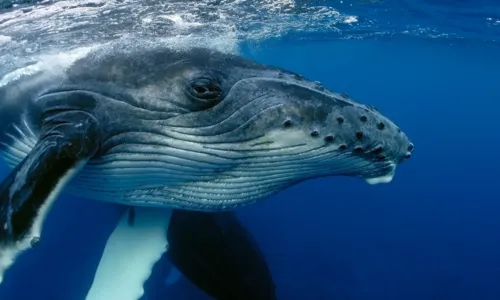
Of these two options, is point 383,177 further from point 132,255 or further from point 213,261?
point 132,255

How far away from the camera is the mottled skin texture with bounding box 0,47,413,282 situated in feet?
13.9

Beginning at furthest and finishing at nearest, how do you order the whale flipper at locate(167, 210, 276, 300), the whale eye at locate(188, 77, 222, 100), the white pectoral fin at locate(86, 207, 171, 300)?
the whale flipper at locate(167, 210, 276, 300), the white pectoral fin at locate(86, 207, 171, 300), the whale eye at locate(188, 77, 222, 100)

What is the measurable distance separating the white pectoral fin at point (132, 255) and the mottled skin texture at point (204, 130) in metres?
2.20

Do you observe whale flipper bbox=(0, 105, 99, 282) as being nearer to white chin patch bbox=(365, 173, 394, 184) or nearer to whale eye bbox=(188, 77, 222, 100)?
whale eye bbox=(188, 77, 222, 100)

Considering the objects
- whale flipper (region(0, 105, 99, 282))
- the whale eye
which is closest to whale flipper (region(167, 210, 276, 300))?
the whale eye

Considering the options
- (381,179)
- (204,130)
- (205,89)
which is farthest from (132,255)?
(381,179)

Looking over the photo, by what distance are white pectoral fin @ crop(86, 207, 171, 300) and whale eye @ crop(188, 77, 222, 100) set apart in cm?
316

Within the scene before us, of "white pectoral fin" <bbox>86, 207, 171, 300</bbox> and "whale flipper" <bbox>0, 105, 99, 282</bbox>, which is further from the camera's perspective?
"white pectoral fin" <bbox>86, 207, 171, 300</bbox>

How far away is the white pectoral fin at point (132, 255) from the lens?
6941mm

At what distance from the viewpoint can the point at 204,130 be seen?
4.39 m

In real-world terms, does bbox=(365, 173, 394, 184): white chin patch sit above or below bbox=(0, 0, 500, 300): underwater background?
above

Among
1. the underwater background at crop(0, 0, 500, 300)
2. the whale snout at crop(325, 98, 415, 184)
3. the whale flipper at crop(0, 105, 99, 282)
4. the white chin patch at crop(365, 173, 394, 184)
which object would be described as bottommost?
the underwater background at crop(0, 0, 500, 300)

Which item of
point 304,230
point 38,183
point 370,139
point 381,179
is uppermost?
point 38,183

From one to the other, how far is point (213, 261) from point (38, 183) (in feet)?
14.9
